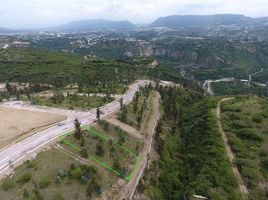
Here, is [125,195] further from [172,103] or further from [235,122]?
[172,103]

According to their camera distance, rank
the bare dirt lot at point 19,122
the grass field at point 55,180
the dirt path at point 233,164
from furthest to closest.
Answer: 1. the bare dirt lot at point 19,122
2. the dirt path at point 233,164
3. the grass field at point 55,180

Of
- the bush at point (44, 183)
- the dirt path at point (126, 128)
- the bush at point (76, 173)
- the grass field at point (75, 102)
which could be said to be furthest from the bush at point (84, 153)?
the grass field at point (75, 102)

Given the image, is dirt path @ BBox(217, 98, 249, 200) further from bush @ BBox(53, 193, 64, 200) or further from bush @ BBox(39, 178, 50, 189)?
bush @ BBox(39, 178, 50, 189)

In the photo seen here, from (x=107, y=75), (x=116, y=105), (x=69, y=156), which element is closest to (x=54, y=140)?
(x=69, y=156)

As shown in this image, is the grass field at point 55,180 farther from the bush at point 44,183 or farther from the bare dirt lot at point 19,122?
the bare dirt lot at point 19,122

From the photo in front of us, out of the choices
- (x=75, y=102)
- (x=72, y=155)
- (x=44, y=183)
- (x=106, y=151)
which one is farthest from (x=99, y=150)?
(x=75, y=102)

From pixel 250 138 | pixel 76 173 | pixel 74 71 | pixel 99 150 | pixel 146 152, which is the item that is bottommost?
pixel 250 138

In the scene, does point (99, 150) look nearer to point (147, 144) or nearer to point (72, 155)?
point (72, 155)

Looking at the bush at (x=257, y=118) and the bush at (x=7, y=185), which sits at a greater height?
the bush at (x=7, y=185)
